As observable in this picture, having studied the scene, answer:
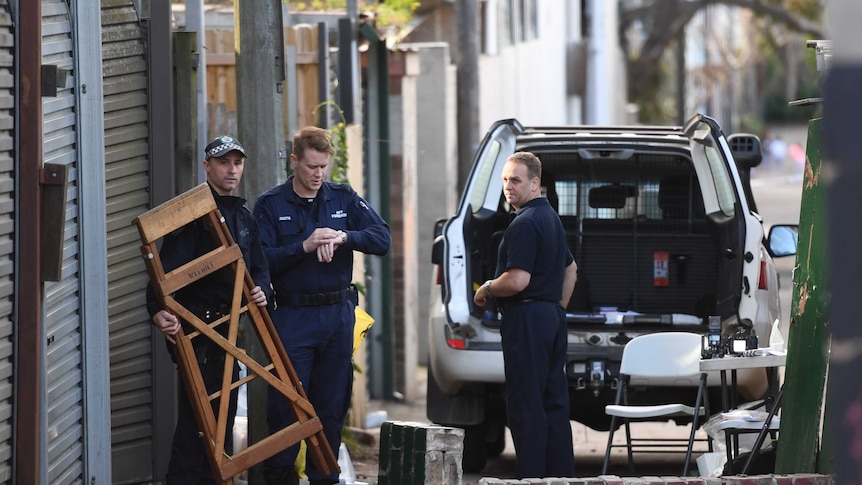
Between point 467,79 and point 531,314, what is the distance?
537 centimetres

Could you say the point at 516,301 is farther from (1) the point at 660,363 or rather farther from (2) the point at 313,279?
(1) the point at 660,363

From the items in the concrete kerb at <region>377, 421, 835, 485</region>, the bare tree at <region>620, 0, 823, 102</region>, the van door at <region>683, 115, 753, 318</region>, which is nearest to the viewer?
the concrete kerb at <region>377, 421, 835, 485</region>

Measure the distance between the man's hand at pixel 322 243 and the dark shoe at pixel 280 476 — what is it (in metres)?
0.89

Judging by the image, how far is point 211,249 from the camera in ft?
19.4

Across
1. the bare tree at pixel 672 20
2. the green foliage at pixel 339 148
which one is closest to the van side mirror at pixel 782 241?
the green foliage at pixel 339 148

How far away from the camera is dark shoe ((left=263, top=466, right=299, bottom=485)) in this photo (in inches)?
245

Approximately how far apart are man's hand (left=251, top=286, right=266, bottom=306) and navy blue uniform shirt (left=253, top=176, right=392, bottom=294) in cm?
46

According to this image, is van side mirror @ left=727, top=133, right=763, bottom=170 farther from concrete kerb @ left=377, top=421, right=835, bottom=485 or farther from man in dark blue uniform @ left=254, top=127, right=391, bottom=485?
concrete kerb @ left=377, top=421, right=835, bottom=485

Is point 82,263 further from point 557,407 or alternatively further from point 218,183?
point 557,407

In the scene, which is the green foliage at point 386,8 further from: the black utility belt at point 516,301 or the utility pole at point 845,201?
the utility pole at point 845,201

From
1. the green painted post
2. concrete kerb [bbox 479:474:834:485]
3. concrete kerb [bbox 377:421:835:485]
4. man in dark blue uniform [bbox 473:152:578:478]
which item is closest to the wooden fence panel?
man in dark blue uniform [bbox 473:152:578:478]

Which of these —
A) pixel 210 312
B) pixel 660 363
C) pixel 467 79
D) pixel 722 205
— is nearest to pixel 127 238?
pixel 210 312

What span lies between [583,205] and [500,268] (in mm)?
2052

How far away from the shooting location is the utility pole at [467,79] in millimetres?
11805
